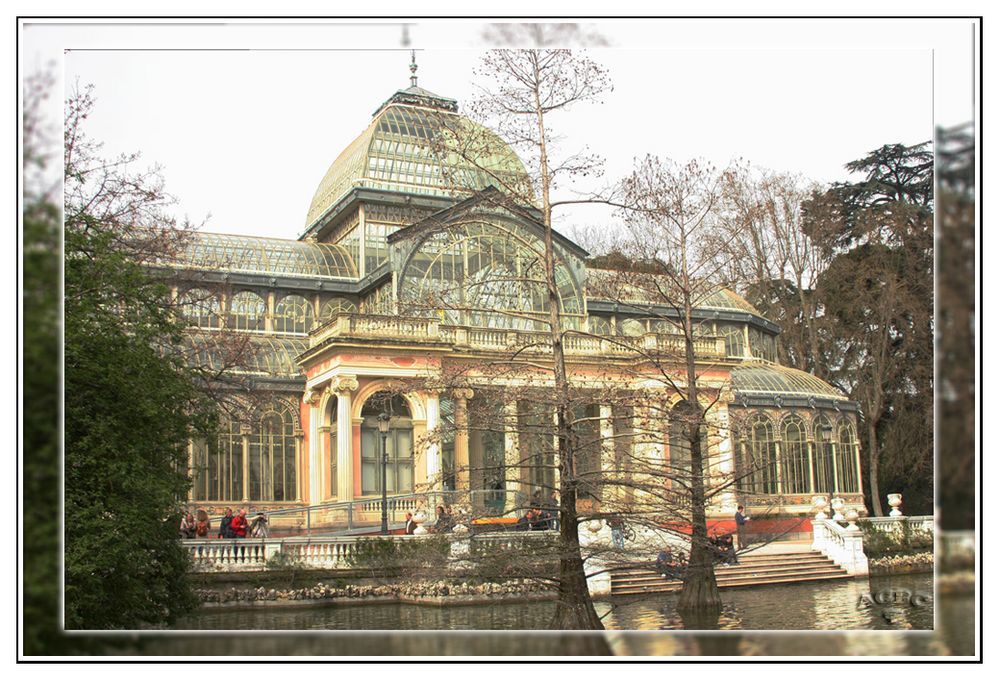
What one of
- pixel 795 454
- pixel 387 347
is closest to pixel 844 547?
pixel 795 454

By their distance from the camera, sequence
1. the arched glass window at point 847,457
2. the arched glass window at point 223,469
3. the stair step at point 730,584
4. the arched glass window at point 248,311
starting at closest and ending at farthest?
the stair step at point 730,584, the arched glass window at point 223,469, the arched glass window at point 248,311, the arched glass window at point 847,457

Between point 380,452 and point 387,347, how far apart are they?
262 centimetres

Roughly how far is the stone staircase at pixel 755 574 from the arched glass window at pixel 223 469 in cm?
1147

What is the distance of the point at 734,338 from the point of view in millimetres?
37781

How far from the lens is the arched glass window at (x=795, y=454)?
33688 millimetres

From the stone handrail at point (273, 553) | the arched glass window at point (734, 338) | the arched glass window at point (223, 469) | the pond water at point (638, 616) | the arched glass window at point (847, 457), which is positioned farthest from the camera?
the arched glass window at point (734, 338)

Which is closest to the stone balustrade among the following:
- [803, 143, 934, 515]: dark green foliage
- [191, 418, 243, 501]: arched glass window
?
[191, 418, 243, 501]: arched glass window

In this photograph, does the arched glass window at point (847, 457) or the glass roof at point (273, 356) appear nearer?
the glass roof at point (273, 356)

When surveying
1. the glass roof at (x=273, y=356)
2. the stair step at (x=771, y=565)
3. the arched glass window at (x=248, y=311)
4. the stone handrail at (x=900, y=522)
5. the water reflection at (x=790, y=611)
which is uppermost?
the arched glass window at (x=248, y=311)

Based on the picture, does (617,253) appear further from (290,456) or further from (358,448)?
(290,456)

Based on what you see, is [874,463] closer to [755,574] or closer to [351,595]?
[755,574]

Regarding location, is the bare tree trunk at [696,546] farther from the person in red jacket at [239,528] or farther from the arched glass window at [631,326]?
the arched glass window at [631,326]

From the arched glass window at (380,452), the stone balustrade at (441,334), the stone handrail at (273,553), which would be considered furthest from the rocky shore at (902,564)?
the stone handrail at (273,553)

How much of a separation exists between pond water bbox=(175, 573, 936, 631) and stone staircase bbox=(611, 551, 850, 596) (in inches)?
18.0
